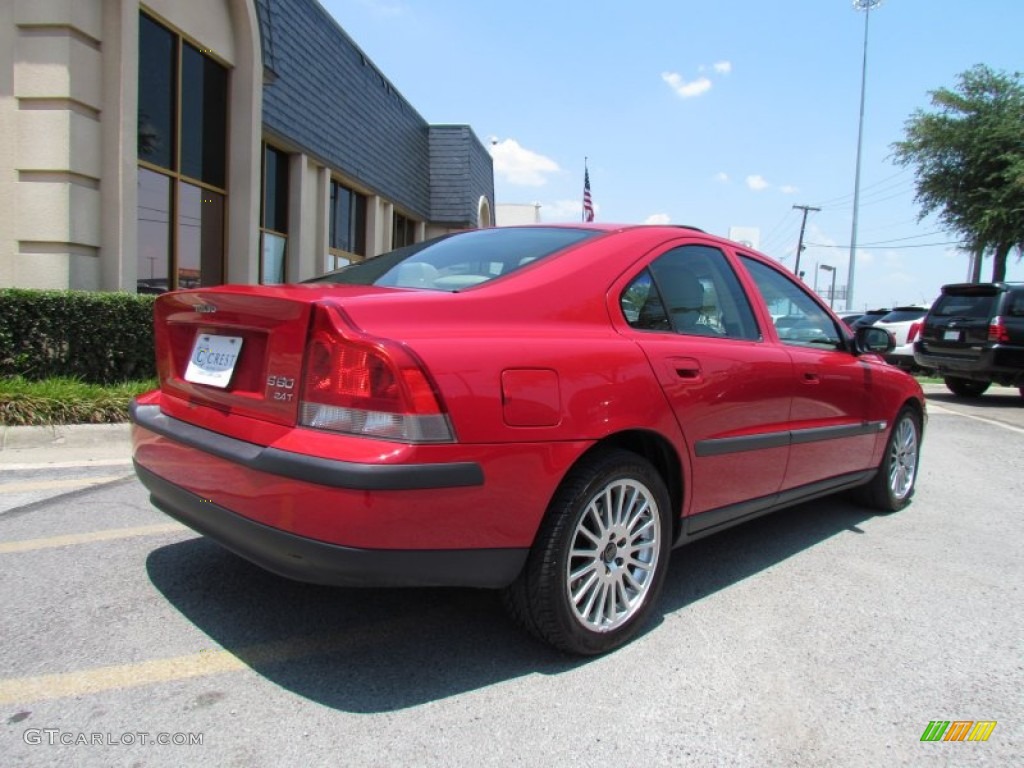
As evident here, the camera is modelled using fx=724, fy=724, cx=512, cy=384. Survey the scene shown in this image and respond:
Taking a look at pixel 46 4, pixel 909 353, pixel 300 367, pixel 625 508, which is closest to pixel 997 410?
pixel 909 353

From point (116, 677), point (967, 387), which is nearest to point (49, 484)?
point (116, 677)

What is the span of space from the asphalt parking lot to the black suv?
27.3 ft

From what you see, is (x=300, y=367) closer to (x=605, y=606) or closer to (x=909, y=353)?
(x=605, y=606)

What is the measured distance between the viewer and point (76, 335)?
6.40 meters

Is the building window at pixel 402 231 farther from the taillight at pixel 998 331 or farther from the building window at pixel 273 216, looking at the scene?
the taillight at pixel 998 331

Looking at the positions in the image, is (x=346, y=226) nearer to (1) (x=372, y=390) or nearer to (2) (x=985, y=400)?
(2) (x=985, y=400)

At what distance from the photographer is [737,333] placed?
341 cm

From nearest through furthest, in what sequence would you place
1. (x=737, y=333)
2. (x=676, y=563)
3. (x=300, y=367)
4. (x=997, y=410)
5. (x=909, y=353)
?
(x=300, y=367)
(x=737, y=333)
(x=676, y=563)
(x=997, y=410)
(x=909, y=353)

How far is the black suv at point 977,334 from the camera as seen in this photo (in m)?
10.6

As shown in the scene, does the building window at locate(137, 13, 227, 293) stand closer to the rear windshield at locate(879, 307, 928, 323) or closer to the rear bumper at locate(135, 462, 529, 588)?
the rear bumper at locate(135, 462, 529, 588)

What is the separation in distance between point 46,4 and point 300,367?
6.61 m

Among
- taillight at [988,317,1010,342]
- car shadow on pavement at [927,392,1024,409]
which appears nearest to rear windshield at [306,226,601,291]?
taillight at [988,317,1010,342]

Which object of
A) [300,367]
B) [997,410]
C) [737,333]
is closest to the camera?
[300,367]

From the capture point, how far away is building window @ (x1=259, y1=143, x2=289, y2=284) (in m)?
11.8
